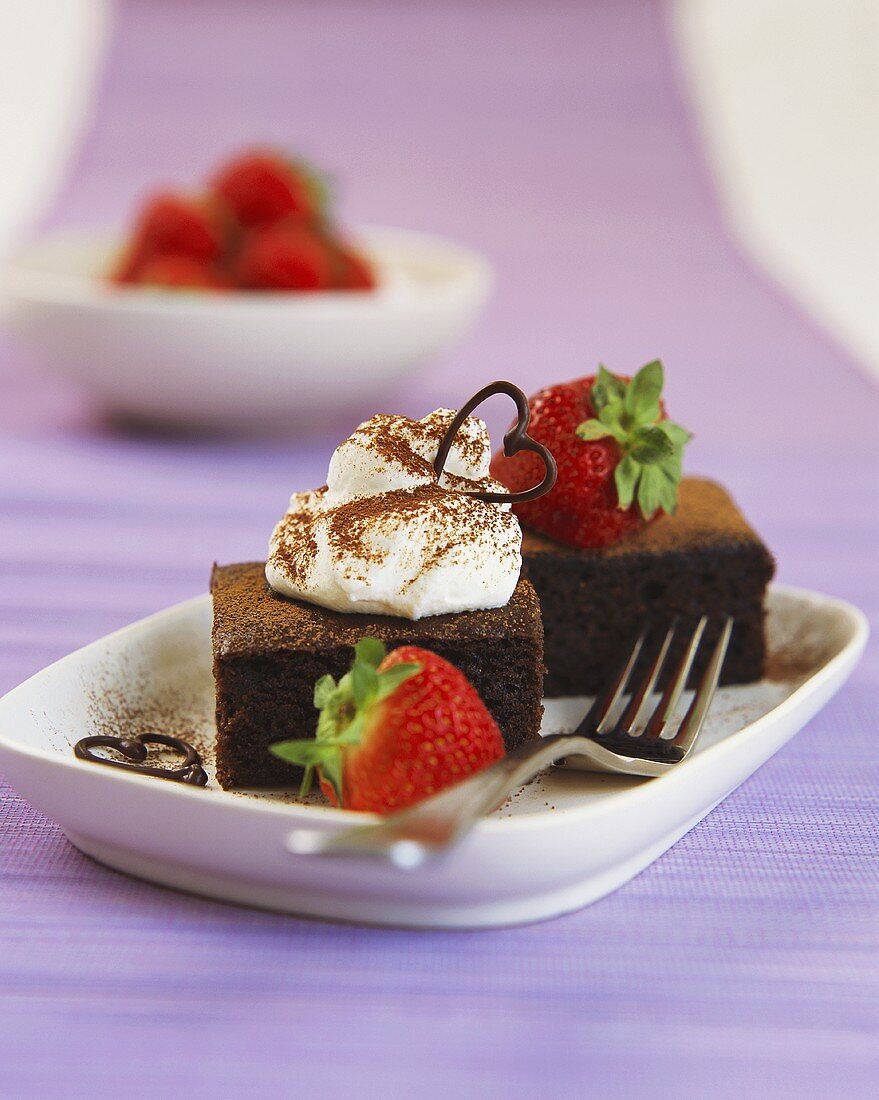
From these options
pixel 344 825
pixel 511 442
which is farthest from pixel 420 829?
pixel 511 442

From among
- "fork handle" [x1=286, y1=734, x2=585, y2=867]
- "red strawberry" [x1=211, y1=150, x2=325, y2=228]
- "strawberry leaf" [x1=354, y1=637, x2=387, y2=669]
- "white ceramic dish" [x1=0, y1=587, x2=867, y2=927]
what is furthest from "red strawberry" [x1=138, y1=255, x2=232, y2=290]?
"fork handle" [x1=286, y1=734, x2=585, y2=867]

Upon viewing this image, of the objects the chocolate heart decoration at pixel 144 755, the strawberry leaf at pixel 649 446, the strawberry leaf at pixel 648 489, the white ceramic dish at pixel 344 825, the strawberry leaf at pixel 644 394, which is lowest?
the chocolate heart decoration at pixel 144 755

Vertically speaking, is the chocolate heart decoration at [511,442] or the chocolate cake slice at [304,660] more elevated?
the chocolate heart decoration at [511,442]

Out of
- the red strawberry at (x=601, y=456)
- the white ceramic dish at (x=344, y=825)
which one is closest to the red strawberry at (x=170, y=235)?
the red strawberry at (x=601, y=456)

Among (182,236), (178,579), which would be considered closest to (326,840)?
(178,579)

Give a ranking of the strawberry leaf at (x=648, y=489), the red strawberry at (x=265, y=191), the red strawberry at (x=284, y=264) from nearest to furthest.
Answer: the strawberry leaf at (x=648, y=489) → the red strawberry at (x=284, y=264) → the red strawberry at (x=265, y=191)

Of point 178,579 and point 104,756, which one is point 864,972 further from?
point 178,579

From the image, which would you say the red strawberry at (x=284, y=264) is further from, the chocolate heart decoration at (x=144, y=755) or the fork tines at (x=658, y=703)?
the chocolate heart decoration at (x=144, y=755)

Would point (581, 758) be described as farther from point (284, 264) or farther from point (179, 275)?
point (179, 275)
